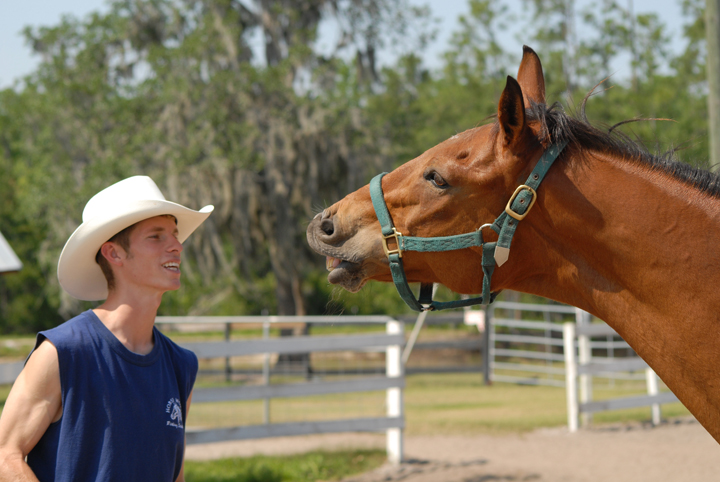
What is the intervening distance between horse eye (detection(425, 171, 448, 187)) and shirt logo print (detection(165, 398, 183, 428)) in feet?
3.83

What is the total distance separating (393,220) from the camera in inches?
88.8

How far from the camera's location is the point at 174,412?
231cm

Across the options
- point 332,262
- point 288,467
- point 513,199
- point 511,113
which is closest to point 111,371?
point 332,262

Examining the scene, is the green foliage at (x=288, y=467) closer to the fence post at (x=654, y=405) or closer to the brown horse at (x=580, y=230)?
the fence post at (x=654, y=405)

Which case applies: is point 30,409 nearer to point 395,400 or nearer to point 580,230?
point 580,230

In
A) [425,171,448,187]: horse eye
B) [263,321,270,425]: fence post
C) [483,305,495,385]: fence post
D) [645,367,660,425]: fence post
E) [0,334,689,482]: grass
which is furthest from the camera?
[483,305,495,385]: fence post

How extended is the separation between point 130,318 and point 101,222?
34cm

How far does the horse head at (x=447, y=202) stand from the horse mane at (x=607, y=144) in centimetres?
4

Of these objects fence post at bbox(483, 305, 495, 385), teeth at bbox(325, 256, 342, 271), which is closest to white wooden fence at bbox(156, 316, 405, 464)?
teeth at bbox(325, 256, 342, 271)

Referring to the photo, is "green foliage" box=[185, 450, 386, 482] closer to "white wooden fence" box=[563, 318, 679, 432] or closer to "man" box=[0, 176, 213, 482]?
"white wooden fence" box=[563, 318, 679, 432]

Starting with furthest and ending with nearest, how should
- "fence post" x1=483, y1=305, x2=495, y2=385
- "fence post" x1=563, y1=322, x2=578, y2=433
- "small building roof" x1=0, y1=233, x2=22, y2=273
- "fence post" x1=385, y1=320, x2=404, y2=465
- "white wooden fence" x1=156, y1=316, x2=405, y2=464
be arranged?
"fence post" x1=483, y1=305, x2=495, y2=385
"fence post" x1=563, y1=322, x2=578, y2=433
"fence post" x1=385, y1=320, x2=404, y2=465
"small building roof" x1=0, y1=233, x2=22, y2=273
"white wooden fence" x1=156, y1=316, x2=405, y2=464

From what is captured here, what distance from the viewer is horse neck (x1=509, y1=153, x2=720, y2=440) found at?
1.90 meters

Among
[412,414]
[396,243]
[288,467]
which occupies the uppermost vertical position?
[396,243]

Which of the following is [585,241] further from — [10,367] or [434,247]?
[10,367]
